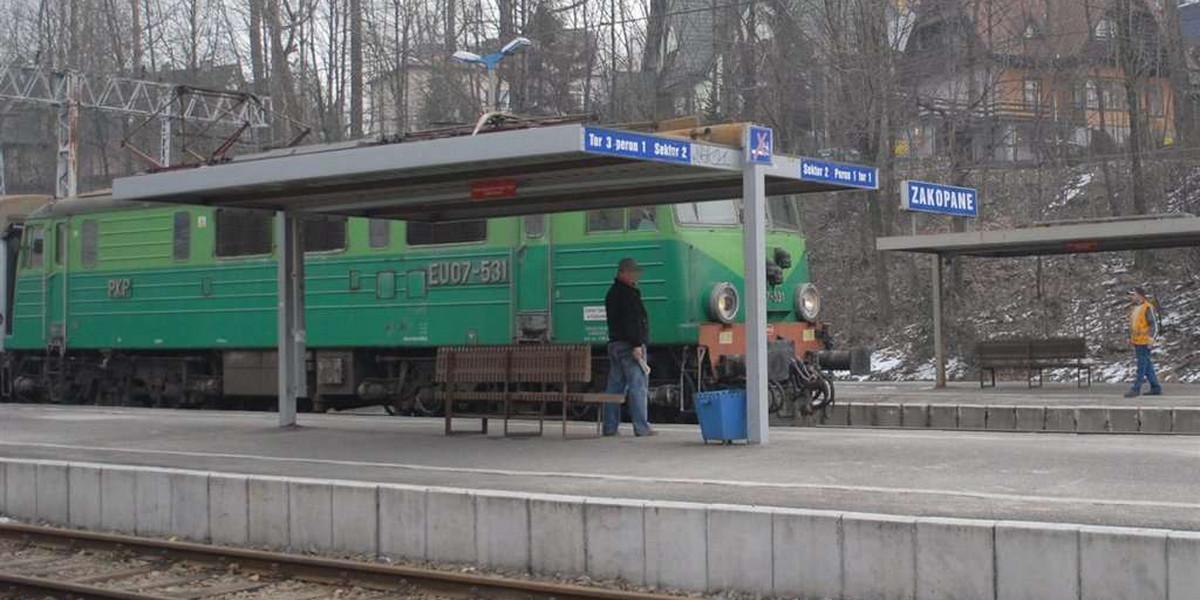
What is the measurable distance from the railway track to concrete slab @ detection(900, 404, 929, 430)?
405 inches

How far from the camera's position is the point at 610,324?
13664mm

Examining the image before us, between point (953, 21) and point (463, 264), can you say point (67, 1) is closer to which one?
point (953, 21)

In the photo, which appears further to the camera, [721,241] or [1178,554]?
[721,241]

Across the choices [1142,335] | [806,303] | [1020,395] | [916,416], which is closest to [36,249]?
[806,303]

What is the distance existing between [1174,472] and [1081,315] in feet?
64.1

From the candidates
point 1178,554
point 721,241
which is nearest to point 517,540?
point 1178,554

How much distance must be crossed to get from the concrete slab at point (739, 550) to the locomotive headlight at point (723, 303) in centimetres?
776

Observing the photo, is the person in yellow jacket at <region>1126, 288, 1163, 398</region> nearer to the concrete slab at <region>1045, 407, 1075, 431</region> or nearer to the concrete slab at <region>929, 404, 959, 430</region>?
the concrete slab at <region>1045, 407, 1075, 431</region>

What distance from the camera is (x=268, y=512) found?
10969mm

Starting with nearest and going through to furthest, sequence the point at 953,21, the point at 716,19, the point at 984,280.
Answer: the point at 984,280
the point at 953,21
the point at 716,19

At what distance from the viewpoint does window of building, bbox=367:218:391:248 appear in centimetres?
1894

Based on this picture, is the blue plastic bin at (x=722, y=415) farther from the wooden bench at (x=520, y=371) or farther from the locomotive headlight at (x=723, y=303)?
the locomotive headlight at (x=723, y=303)

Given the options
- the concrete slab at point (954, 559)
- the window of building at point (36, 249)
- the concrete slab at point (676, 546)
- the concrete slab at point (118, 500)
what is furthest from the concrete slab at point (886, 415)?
the window of building at point (36, 249)

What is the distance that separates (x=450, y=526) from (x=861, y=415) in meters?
10.2
